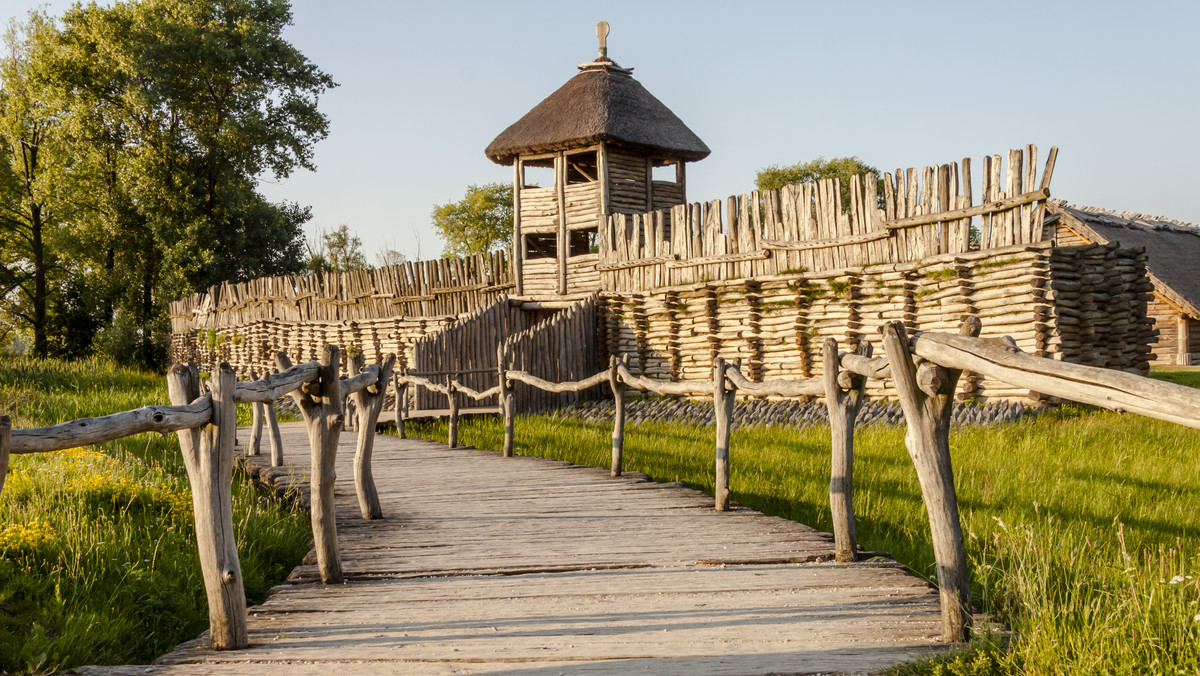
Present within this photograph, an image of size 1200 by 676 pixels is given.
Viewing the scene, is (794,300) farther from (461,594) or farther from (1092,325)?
(461,594)

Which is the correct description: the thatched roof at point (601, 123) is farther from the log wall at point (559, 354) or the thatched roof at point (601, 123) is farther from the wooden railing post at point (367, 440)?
the wooden railing post at point (367, 440)

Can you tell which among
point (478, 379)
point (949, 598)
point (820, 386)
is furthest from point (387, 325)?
point (949, 598)

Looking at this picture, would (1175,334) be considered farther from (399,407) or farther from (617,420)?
(617,420)

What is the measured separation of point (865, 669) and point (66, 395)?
19045 mm

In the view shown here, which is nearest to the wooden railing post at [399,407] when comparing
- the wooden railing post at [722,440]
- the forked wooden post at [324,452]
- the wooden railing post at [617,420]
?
the wooden railing post at [617,420]

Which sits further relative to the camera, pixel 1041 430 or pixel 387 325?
pixel 387 325

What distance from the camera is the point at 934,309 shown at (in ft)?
42.0

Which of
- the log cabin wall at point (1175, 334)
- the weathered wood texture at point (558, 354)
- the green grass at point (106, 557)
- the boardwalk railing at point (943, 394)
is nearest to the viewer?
the boardwalk railing at point (943, 394)

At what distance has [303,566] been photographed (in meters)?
5.31

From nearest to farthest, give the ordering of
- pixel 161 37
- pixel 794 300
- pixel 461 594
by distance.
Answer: pixel 461 594, pixel 794 300, pixel 161 37

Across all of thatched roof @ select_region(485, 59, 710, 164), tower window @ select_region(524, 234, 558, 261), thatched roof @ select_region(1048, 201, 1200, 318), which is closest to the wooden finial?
thatched roof @ select_region(485, 59, 710, 164)

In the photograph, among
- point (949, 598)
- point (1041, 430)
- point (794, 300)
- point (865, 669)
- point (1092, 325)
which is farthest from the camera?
point (794, 300)

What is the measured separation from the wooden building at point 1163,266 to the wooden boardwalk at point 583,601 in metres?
20.1

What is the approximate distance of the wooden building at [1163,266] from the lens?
22422 millimetres
